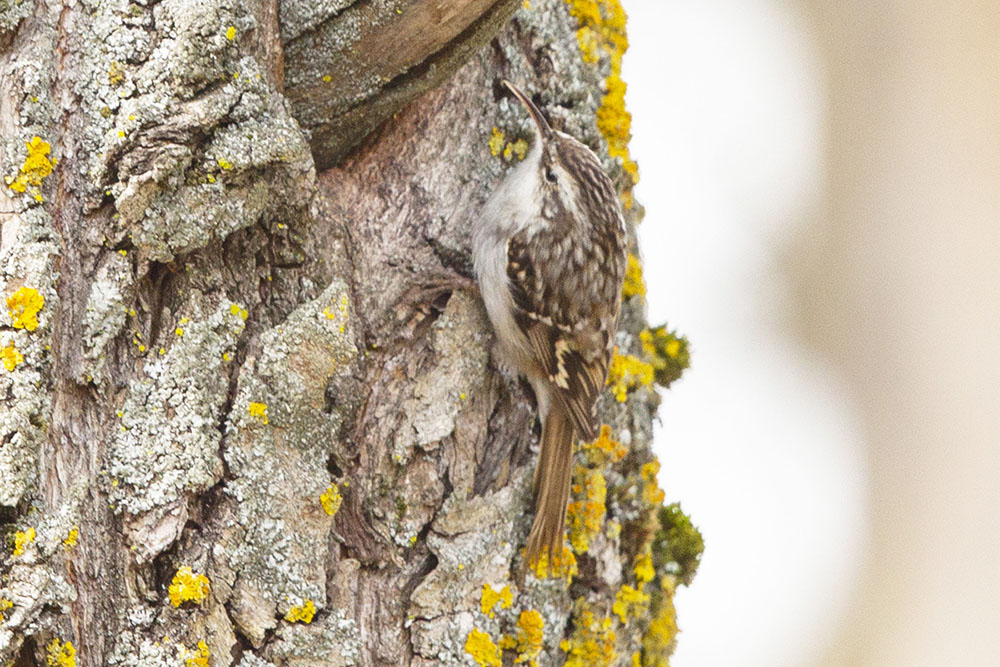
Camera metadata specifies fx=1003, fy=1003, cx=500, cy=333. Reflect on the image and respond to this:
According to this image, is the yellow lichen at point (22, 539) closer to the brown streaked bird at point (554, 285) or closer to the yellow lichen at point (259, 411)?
the yellow lichen at point (259, 411)

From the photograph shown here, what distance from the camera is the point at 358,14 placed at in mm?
1646

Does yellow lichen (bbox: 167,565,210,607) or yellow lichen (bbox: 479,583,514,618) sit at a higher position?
yellow lichen (bbox: 479,583,514,618)

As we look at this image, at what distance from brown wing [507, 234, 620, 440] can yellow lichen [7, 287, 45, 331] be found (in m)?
1.00

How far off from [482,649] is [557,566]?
0.73ft

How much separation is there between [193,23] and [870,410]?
2.86m

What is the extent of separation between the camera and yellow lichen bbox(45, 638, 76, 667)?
1.30 meters

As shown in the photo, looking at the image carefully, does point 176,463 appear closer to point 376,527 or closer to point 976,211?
point 376,527

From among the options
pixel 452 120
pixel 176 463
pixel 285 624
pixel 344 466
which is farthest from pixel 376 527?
pixel 452 120

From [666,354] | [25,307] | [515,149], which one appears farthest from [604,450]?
[25,307]

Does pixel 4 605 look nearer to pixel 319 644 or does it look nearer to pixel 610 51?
pixel 319 644

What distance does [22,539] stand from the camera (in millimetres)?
1295

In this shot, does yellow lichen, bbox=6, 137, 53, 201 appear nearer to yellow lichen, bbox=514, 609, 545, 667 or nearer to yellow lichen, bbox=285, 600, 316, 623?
yellow lichen, bbox=285, 600, 316, 623

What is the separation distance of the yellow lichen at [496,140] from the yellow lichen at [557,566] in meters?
0.79

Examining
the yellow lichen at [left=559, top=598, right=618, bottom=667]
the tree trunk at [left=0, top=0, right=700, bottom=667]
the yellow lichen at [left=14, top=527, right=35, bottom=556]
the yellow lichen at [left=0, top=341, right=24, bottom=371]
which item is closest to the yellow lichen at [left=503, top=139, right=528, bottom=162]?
the tree trunk at [left=0, top=0, right=700, bottom=667]
